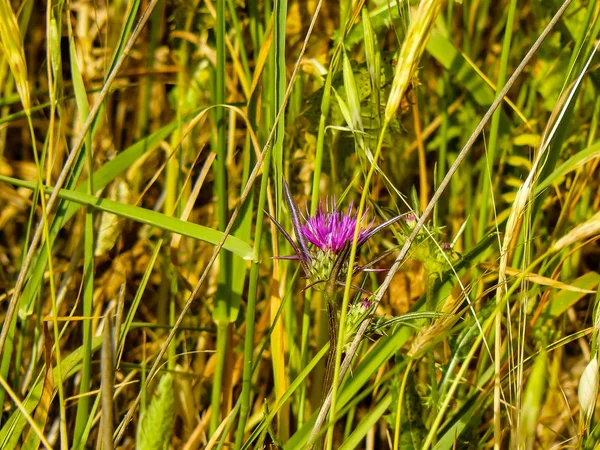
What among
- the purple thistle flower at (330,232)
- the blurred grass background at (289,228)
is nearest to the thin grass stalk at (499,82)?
the blurred grass background at (289,228)

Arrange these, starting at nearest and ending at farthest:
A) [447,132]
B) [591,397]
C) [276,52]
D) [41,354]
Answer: [591,397] → [276,52] → [41,354] → [447,132]

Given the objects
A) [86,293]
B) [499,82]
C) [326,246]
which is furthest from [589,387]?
[86,293]

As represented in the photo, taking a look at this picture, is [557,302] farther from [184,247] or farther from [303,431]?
Result: [184,247]

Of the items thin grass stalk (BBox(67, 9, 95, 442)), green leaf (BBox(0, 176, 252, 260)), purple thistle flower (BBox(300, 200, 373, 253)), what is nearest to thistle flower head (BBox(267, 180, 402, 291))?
purple thistle flower (BBox(300, 200, 373, 253))

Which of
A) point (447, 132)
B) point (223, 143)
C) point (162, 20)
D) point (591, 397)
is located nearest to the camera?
point (591, 397)

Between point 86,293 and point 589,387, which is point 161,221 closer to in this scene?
point 86,293

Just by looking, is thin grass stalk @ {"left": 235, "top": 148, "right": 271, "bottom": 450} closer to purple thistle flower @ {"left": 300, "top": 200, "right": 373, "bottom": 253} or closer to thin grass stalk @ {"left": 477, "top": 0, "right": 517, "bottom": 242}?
purple thistle flower @ {"left": 300, "top": 200, "right": 373, "bottom": 253}

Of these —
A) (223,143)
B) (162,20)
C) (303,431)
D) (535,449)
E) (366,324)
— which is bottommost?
(535,449)

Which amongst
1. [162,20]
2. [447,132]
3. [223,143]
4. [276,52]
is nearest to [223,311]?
[223,143]

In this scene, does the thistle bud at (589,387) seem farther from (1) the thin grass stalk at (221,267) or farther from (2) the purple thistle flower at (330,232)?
(1) the thin grass stalk at (221,267)
